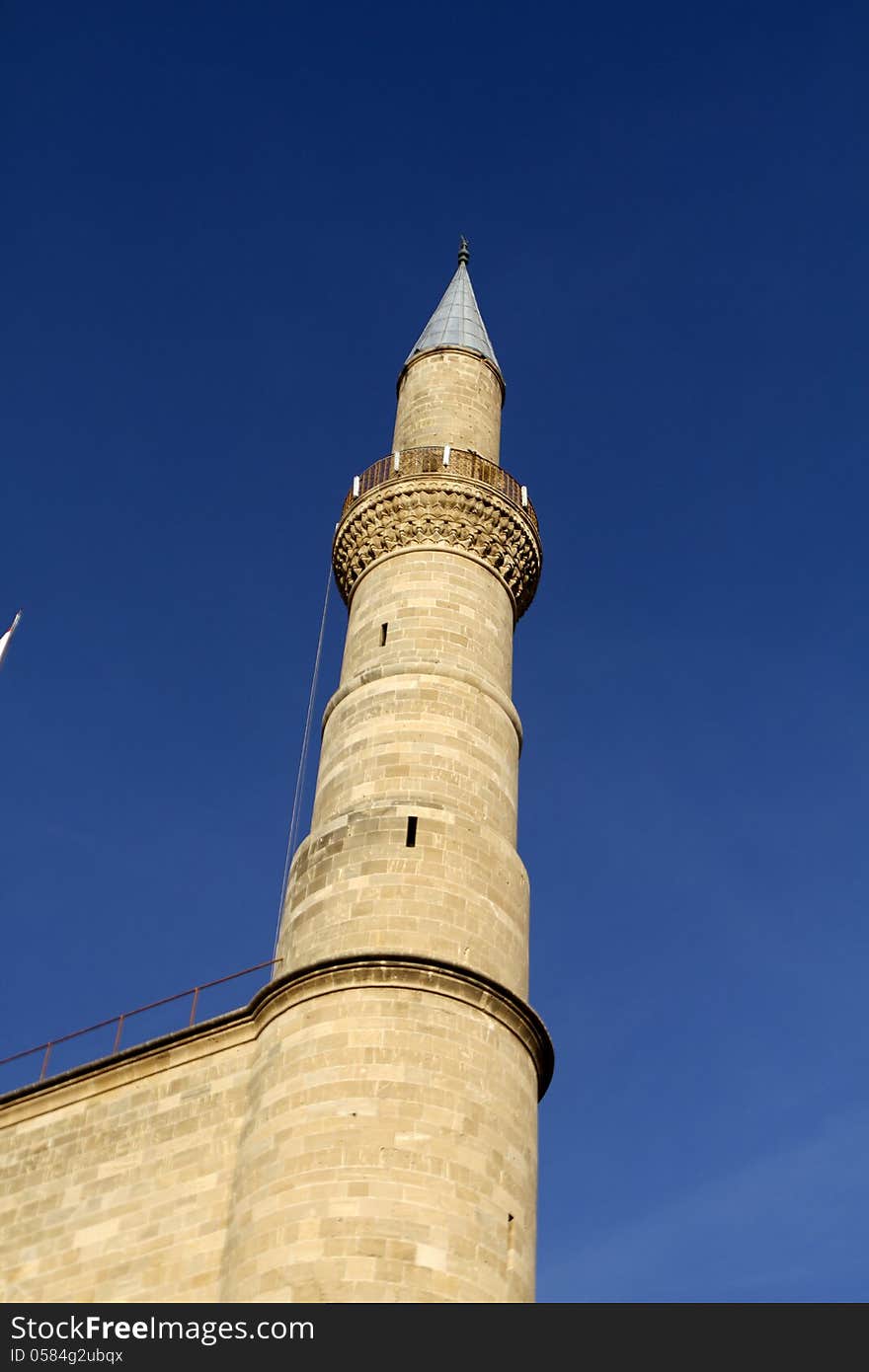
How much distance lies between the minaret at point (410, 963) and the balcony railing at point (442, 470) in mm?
111

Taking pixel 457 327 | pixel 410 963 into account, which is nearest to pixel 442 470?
pixel 457 327

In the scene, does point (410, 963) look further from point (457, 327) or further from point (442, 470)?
point (457, 327)

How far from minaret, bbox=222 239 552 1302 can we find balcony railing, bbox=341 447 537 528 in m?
0.11

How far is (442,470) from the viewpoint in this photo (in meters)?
21.6

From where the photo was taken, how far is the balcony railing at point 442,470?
2167 cm

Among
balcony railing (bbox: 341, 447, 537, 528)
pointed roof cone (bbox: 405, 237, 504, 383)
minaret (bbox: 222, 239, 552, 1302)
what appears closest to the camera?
minaret (bbox: 222, 239, 552, 1302)

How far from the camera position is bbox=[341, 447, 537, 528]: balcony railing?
71.1 ft

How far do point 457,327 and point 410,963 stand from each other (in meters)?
13.8

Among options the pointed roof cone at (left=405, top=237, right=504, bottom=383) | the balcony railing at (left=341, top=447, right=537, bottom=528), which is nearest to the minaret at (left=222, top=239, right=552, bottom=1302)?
the balcony railing at (left=341, top=447, right=537, bottom=528)

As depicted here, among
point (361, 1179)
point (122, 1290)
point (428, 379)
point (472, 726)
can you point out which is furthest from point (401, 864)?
point (428, 379)

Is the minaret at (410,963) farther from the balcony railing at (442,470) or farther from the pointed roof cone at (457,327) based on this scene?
the pointed roof cone at (457,327)

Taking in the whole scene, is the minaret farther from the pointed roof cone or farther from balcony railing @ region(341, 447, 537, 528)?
the pointed roof cone

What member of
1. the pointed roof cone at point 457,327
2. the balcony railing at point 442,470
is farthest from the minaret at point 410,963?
the pointed roof cone at point 457,327

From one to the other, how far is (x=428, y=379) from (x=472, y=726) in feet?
26.3
